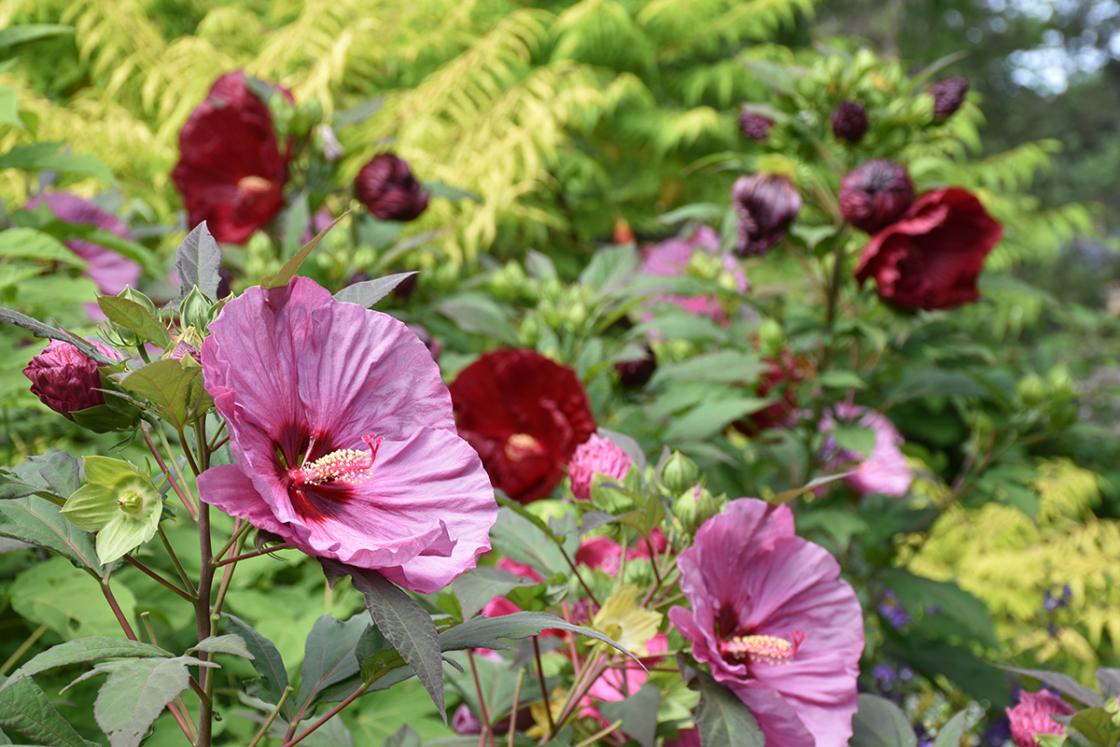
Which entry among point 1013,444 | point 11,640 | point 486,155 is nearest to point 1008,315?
point 486,155

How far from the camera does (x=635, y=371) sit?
3.54 feet

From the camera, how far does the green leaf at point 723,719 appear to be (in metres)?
0.54

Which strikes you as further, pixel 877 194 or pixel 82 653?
pixel 877 194

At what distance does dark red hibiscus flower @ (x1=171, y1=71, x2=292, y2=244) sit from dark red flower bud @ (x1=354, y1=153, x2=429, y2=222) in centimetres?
10

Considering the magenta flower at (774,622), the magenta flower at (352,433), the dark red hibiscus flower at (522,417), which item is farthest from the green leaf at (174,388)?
the dark red hibiscus flower at (522,417)

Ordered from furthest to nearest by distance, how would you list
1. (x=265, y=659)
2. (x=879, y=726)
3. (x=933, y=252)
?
(x=933, y=252)
(x=879, y=726)
(x=265, y=659)

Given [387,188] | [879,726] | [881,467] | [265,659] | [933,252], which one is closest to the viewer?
[265,659]

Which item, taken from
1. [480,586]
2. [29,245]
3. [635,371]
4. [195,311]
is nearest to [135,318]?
[195,311]

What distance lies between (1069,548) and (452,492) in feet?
7.56

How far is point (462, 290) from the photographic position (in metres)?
1.42

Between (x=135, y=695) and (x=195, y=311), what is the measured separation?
16 cm

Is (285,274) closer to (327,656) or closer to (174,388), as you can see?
(174,388)

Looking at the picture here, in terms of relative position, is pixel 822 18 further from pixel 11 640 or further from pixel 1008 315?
pixel 11 640

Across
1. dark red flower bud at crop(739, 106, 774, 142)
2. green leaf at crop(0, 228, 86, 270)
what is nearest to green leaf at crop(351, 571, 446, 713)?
green leaf at crop(0, 228, 86, 270)
